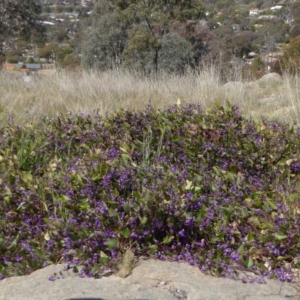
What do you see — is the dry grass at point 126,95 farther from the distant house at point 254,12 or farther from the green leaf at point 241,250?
the distant house at point 254,12

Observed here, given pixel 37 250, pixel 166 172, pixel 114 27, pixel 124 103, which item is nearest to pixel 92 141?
pixel 166 172

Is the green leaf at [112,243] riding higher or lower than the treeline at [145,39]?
higher

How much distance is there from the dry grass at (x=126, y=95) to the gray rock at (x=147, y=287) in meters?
2.84

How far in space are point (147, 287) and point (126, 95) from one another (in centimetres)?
459

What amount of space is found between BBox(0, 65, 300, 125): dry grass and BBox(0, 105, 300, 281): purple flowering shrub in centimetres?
159

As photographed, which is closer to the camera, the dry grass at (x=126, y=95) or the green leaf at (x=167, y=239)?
the green leaf at (x=167, y=239)

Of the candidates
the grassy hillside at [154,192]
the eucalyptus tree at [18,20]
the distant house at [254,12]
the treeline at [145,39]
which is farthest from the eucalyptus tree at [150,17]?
the distant house at [254,12]

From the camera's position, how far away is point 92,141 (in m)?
3.82

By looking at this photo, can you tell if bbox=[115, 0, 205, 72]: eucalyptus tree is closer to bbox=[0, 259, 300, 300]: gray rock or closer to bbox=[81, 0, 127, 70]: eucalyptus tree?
bbox=[81, 0, 127, 70]: eucalyptus tree

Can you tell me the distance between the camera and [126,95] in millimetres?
6766

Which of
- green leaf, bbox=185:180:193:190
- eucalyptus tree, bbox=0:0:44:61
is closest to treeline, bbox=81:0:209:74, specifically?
eucalyptus tree, bbox=0:0:44:61

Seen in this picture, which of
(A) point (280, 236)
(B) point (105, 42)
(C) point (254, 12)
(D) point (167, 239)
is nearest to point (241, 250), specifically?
(A) point (280, 236)

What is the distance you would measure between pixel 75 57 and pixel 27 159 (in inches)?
793

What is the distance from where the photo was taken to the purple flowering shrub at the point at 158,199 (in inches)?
102
